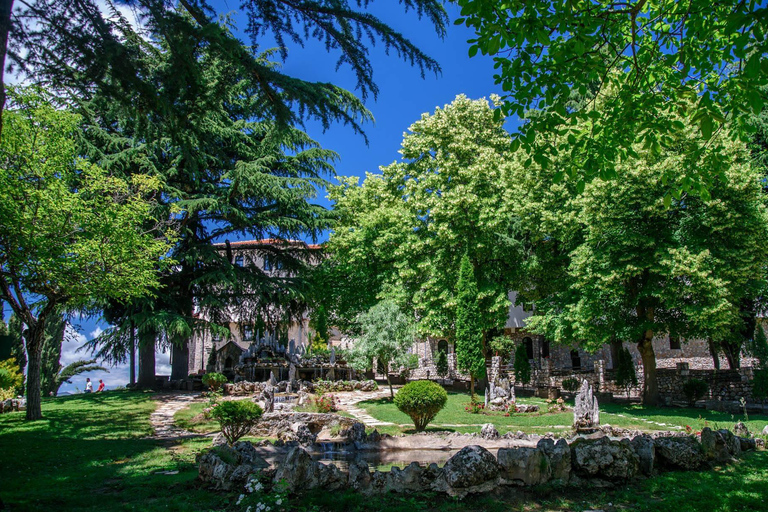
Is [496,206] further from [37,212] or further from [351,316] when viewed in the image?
[37,212]

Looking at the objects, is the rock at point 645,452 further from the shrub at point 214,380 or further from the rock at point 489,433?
the shrub at point 214,380

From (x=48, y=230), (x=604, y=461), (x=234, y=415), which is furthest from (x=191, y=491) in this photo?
(x=48, y=230)

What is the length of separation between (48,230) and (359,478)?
419 inches

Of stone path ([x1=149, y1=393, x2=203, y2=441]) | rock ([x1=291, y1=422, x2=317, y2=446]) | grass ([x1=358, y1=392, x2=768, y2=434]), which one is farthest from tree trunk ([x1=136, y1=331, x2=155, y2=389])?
rock ([x1=291, y1=422, x2=317, y2=446])

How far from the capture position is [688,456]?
295 inches

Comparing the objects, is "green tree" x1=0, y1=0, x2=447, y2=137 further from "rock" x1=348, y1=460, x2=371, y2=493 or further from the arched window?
the arched window

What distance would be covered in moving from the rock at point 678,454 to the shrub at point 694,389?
1386cm

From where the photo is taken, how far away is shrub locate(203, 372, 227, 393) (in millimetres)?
21516

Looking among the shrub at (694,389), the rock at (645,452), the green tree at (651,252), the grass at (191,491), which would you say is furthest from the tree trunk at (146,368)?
the shrub at (694,389)

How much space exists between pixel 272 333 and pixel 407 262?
8.67m

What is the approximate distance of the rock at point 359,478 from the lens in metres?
6.11

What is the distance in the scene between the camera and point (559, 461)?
22.1 feet

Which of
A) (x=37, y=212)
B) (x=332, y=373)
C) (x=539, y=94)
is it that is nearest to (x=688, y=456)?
(x=539, y=94)

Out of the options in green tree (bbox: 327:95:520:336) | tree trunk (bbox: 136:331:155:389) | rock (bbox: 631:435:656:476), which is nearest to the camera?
rock (bbox: 631:435:656:476)
